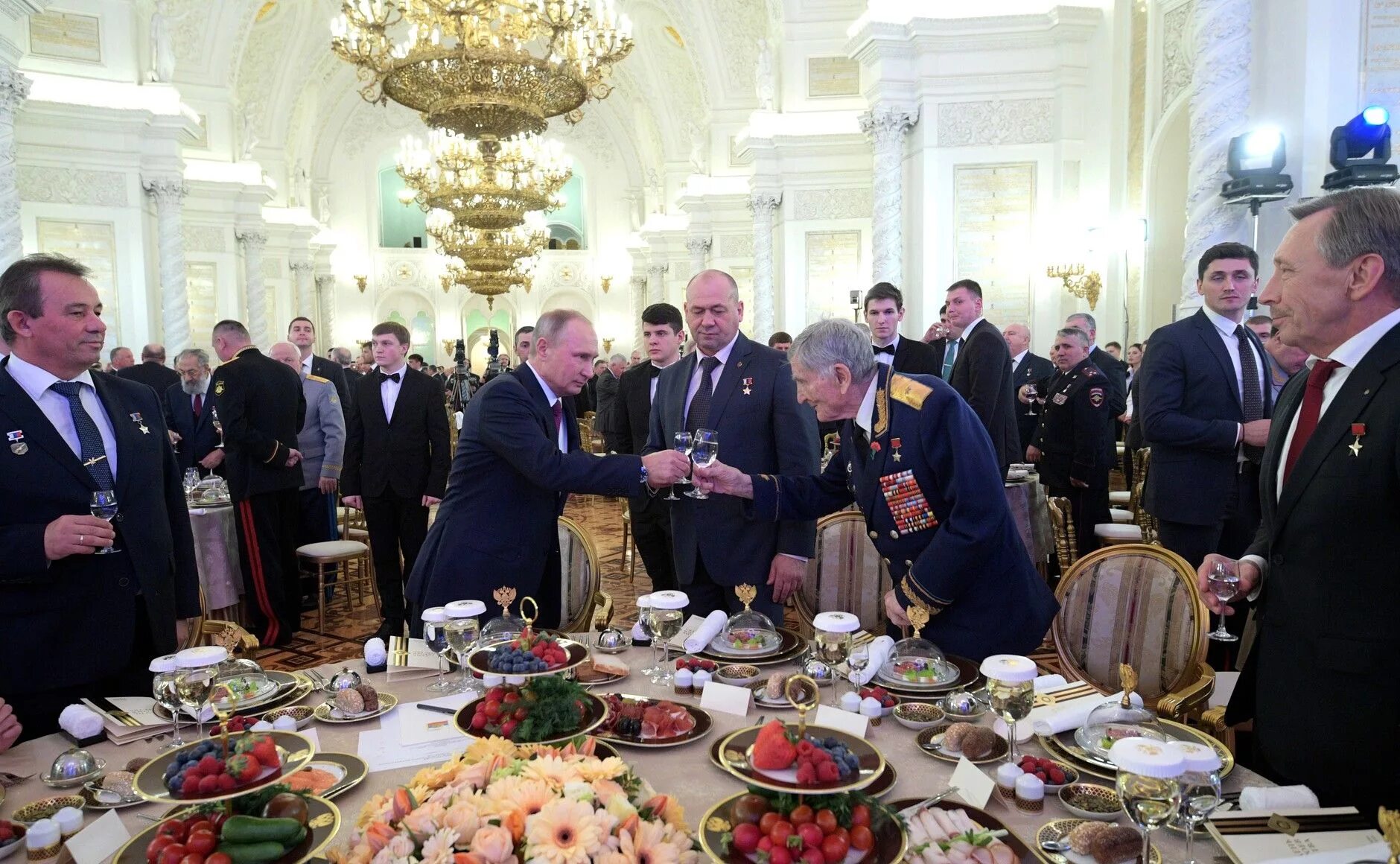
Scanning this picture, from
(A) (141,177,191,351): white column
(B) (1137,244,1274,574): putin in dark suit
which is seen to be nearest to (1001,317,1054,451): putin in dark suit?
(B) (1137,244,1274,574): putin in dark suit

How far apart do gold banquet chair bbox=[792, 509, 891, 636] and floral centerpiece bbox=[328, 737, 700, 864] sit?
2.07m

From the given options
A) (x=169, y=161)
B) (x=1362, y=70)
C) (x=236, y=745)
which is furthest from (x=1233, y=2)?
(x=169, y=161)

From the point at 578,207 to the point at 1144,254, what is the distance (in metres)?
21.4

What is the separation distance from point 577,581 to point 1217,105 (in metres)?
6.69

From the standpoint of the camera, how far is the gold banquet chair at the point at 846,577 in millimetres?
3344

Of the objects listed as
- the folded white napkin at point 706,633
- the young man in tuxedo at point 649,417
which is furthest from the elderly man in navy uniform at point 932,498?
the young man in tuxedo at point 649,417

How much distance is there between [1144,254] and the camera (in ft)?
34.2

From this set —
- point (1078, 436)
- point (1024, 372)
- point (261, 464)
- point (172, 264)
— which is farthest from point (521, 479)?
point (172, 264)

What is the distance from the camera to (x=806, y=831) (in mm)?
1268

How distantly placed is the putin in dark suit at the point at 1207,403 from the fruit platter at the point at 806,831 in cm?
313

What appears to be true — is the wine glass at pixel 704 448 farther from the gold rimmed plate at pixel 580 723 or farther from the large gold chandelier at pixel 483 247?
the large gold chandelier at pixel 483 247

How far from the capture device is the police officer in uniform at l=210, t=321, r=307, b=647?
554cm

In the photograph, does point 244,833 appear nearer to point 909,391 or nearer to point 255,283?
point 909,391

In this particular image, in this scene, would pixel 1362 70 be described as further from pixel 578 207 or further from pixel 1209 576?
pixel 578 207
